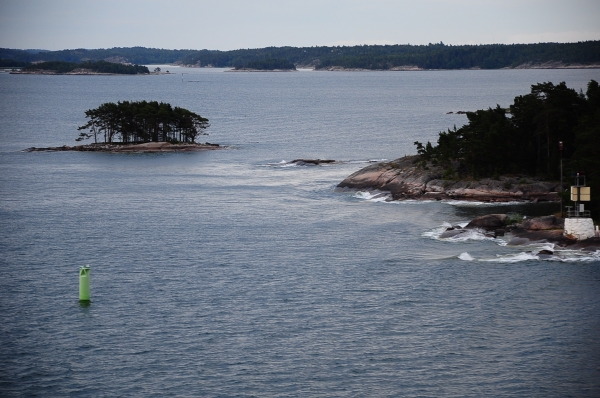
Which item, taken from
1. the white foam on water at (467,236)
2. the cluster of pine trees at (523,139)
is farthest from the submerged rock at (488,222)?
the cluster of pine trees at (523,139)

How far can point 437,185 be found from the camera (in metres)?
77.4

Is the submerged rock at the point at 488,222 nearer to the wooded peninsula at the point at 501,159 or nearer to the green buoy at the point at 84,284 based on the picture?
the wooded peninsula at the point at 501,159

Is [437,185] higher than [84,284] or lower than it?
higher

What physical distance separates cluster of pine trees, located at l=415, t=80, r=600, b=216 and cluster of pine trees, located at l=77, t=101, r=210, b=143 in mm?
48469

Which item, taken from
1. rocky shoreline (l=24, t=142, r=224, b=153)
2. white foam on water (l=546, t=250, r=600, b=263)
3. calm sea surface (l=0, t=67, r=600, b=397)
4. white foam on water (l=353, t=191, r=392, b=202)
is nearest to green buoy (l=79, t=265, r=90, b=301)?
calm sea surface (l=0, t=67, r=600, b=397)

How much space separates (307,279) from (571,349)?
55.8 feet

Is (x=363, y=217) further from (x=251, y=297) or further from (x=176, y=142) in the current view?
(x=176, y=142)

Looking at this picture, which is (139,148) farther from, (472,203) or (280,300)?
(280,300)

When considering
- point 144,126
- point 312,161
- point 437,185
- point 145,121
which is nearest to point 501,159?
point 437,185

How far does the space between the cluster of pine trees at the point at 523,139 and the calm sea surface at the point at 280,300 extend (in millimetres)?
7785

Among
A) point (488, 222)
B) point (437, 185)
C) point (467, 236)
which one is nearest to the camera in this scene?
point (467, 236)

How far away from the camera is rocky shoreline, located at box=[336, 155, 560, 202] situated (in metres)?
73.6

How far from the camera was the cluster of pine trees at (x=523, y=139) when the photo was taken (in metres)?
77.1

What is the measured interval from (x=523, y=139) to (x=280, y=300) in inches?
1819
